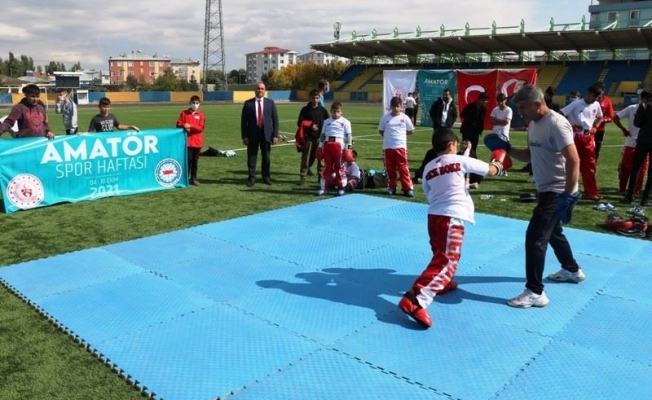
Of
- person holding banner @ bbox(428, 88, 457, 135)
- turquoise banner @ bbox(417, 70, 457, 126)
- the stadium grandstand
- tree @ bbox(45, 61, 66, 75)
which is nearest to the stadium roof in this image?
the stadium grandstand

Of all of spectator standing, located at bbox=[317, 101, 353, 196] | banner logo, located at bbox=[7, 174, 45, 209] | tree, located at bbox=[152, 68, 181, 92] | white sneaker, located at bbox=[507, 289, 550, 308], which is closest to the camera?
white sneaker, located at bbox=[507, 289, 550, 308]

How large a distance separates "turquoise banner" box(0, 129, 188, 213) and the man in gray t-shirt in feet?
25.1

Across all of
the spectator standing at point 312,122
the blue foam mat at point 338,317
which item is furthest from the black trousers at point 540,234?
the spectator standing at point 312,122

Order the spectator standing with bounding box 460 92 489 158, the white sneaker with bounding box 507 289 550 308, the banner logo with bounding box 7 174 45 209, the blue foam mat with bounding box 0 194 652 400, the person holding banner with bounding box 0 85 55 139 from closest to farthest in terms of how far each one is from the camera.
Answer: the blue foam mat with bounding box 0 194 652 400 → the white sneaker with bounding box 507 289 550 308 → the banner logo with bounding box 7 174 45 209 → the person holding banner with bounding box 0 85 55 139 → the spectator standing with bounding box 460 92 489 158

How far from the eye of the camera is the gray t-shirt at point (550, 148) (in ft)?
15.1

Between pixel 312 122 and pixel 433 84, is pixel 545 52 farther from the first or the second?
pixel 312 122

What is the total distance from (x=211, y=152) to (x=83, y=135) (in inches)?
259

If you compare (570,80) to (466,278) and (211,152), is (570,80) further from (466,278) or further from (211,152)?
(466,278)

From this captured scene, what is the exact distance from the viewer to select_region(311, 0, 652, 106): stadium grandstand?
153 ft

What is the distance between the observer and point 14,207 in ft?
28.8

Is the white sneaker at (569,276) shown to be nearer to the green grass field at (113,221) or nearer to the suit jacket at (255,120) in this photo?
the green grass field at (113,221)

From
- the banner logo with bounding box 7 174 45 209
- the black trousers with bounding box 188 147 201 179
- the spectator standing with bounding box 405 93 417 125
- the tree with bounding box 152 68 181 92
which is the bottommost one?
the banner logo with bounding box 7 174 45 209

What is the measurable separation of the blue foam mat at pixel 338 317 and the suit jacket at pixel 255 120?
13.3ft

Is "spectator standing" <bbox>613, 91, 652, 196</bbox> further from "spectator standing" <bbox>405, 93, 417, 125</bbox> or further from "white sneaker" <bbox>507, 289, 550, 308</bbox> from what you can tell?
"spectator standing" <bbox>405, 93, 417, 125</bbox>
